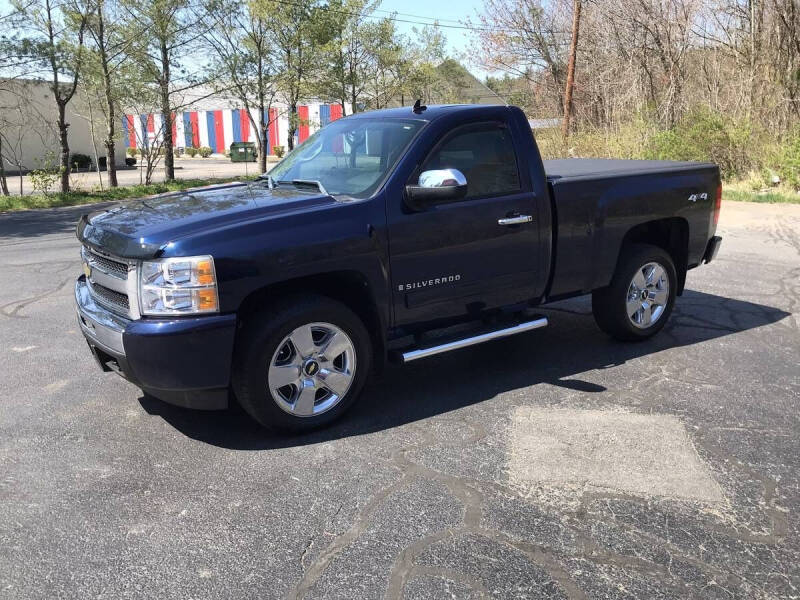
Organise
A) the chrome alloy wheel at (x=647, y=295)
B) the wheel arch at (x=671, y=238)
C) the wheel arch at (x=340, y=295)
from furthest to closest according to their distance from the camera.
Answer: the wheel arch at (x=671, y=238) → the chrome alloy wheel at (x=647, y=295) → the wheel arch at (x=340, y=295)

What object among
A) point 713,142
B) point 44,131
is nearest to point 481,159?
point 713,142

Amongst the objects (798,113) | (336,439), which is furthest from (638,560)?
(798,113)

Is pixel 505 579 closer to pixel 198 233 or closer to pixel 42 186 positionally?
pixel 198 233

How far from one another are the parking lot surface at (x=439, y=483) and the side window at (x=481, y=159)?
4.55 feet

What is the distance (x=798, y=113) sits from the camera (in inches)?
653

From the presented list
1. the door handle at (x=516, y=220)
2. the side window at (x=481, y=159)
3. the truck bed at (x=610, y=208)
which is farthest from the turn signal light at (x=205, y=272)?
the truck bed at (x=610, y=208)

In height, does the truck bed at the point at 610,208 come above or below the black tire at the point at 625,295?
above

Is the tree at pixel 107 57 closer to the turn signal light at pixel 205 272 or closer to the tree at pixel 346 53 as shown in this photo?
the tree at pixel 346 53

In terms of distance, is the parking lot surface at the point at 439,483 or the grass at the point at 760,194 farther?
the grass at the point at 760,194

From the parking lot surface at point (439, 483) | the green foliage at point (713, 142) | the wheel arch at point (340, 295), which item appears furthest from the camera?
the green foliage at point (713, 142)

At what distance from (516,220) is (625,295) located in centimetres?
139

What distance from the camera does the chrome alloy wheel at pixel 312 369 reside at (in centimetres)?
388

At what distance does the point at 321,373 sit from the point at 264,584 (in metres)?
1.46

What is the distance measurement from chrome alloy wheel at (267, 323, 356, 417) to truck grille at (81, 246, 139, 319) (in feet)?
2.71
